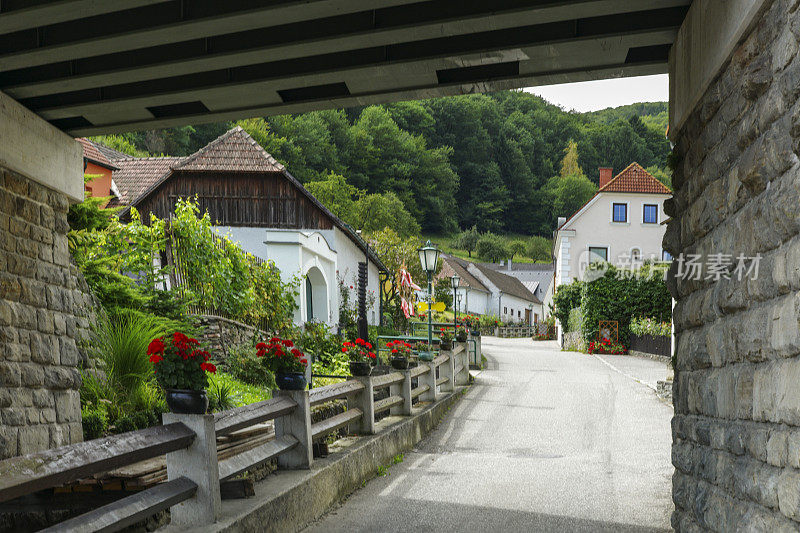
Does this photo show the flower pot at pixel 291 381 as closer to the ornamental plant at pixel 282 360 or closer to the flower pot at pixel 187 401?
the ornamental plant at pixel 282 360

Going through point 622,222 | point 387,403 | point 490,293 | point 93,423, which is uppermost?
point 622,222

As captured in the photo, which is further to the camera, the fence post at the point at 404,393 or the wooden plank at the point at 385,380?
the fence post at the point at 404,393

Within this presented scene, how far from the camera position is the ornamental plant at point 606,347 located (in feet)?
90.0

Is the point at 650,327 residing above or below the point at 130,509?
below

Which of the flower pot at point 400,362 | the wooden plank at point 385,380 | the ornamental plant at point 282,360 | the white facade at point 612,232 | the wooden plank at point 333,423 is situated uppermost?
the white facade at point 612,232

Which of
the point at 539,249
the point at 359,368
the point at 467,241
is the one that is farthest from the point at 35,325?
the point at 539,249

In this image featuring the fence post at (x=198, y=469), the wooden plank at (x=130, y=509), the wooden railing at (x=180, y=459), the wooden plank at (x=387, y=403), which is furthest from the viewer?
the wooden plank at (x=387, y=403)

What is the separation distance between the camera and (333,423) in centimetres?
705

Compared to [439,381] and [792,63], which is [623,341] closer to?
[439,381]

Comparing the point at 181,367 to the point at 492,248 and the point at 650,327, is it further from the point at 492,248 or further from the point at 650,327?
the point at 492,248

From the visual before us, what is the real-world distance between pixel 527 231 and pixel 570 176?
36.5 ft

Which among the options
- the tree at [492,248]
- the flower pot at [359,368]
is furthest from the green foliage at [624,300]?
the tree at [492,248]

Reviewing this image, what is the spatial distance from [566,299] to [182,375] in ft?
107

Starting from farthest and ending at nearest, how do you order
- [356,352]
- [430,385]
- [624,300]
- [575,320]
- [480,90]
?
1. [575,320]
2. [624,300]
3. [356,352]
4. [430,385]
5. [480,90]
